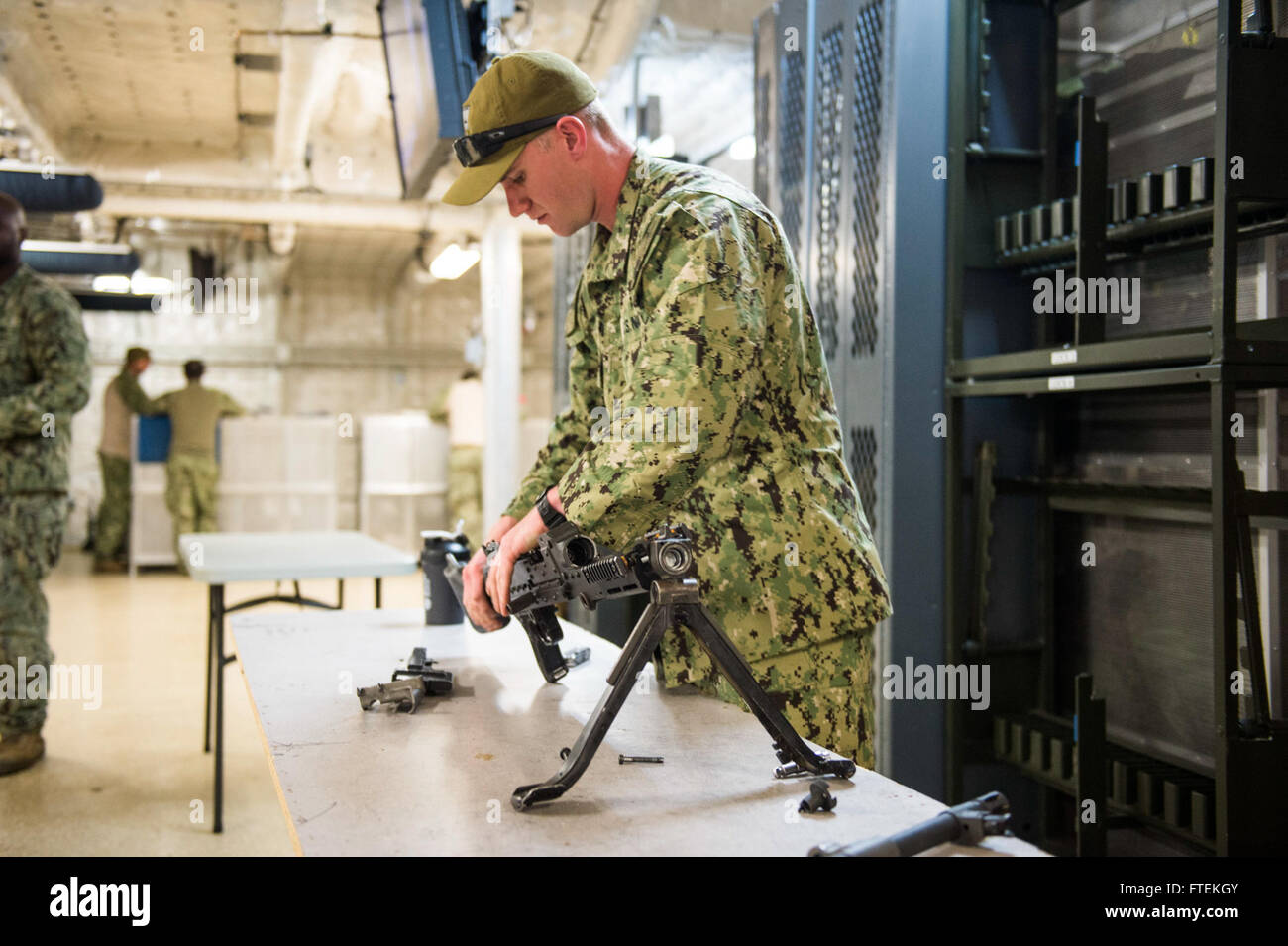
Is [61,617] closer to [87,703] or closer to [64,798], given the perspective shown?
[87,703]

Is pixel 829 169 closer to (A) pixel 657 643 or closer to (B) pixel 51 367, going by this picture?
(A) pixel 657 643

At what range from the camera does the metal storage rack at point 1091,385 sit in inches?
74.5

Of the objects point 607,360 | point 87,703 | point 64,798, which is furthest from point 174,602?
point 607,360

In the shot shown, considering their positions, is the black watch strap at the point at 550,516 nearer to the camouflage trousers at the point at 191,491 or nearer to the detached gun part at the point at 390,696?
the detached gun part at the point at 390,696

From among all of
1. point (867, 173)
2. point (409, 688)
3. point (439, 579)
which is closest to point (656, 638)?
point (409, 688)

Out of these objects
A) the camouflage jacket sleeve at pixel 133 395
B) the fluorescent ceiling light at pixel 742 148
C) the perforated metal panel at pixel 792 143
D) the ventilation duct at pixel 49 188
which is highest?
the fluorescent ceiling light at pixel 742 148

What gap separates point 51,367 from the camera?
3.29 m

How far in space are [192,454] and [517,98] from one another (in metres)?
7.86

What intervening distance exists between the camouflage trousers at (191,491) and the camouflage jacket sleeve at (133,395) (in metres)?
0.53

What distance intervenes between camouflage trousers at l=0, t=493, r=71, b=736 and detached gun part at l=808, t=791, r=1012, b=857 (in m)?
3.19

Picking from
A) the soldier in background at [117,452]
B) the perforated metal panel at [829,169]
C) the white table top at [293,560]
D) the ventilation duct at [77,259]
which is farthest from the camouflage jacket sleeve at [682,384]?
the ventilation duct at [77,259]
